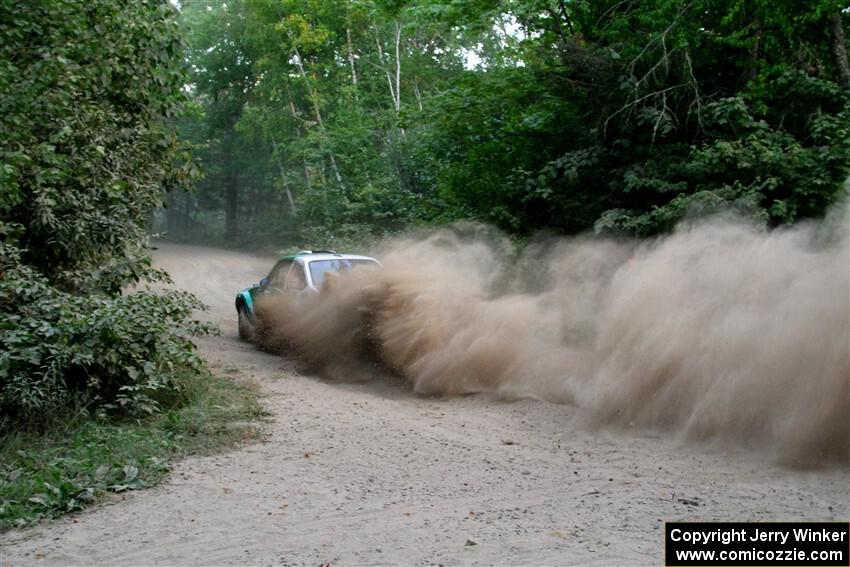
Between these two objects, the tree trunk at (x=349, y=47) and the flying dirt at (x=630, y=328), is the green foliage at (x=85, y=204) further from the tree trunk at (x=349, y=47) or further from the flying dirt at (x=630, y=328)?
the tree trunk at (x=349, y=47)

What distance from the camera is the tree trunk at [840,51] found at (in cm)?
1243

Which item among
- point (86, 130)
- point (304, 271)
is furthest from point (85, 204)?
point (304, 271)

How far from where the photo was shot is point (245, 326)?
1564 cm

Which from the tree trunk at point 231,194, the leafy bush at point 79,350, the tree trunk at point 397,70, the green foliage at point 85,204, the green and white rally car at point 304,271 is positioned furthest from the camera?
the tree trunk at point 231,194

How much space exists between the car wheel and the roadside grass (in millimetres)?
5470

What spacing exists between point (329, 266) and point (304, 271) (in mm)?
453

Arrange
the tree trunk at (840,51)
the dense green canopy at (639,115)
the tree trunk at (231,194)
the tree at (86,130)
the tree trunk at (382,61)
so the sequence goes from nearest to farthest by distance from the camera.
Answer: the tree at (86,130) → the dense green canopy at (639,115) → the tree trunk at (840,51) → the tree trunk at (382,61) → the tree trunk at (231,194)

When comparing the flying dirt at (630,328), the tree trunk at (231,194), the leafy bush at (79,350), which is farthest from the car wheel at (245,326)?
the tree trunk at (231,194)

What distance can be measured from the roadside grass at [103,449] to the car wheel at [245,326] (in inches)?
215

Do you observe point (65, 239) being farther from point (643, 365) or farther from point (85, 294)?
point (643, 365)

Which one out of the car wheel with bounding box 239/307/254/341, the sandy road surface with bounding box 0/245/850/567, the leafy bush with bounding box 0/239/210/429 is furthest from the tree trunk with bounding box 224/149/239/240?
the sandy road surface with bounding box 0/245/850/567

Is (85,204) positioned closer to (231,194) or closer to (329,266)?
(329,266)

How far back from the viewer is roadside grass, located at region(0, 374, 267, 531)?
6.34 metres

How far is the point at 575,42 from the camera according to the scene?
14266 millimetres
